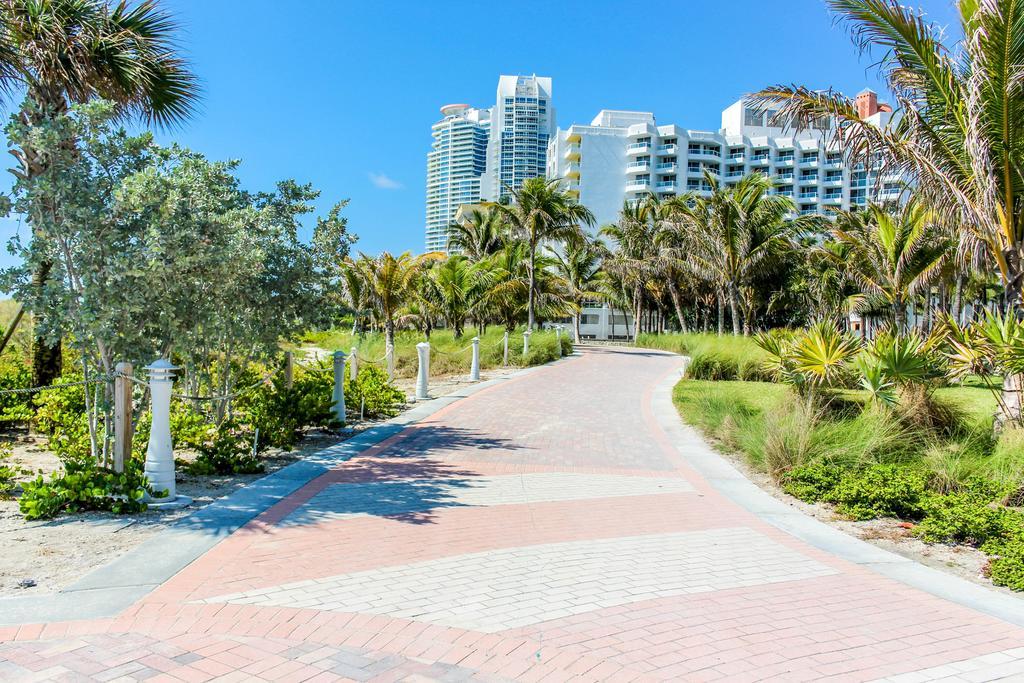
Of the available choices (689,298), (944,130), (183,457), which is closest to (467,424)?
(183,457)

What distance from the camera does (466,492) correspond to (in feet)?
25.3

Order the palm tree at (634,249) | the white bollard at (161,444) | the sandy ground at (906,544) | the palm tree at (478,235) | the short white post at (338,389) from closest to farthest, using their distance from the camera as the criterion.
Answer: the sandy ground at (906,544)
the white bollard at (161,444)
the short white post at (338,389)
the palm tree at (478,235)
the palm tree at (634,249)

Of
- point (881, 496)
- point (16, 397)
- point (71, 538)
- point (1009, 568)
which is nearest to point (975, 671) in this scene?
point (1009, 568)

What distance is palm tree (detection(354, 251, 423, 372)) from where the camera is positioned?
28000 mm

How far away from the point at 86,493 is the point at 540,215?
28.5m

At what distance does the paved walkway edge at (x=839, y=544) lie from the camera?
194 inches

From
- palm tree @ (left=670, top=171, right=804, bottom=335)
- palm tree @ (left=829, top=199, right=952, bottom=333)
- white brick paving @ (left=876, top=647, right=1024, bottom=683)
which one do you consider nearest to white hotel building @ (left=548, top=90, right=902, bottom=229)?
palm tree @ (left=670, top=171, right=804, bottom=335)

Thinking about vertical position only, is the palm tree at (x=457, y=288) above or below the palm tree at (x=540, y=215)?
below

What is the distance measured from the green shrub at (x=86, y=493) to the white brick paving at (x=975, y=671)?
597 centimetres

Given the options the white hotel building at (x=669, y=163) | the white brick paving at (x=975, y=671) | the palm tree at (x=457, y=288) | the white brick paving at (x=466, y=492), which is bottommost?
the white brick paving at (x=975, y=671)

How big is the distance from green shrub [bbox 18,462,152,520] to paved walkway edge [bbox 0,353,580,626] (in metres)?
0.57

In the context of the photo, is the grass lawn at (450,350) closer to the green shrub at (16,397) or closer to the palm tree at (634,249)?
the green shrub at (16,397)

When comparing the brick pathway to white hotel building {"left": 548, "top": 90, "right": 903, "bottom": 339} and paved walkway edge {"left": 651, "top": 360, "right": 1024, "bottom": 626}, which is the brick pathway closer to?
paved walkway edge {"left": 651, "top": 360, "right": 1024, "bottom": 626}

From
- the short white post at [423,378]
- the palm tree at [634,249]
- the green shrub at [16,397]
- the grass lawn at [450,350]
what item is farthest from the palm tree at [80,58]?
the palm tree at [634,249]
